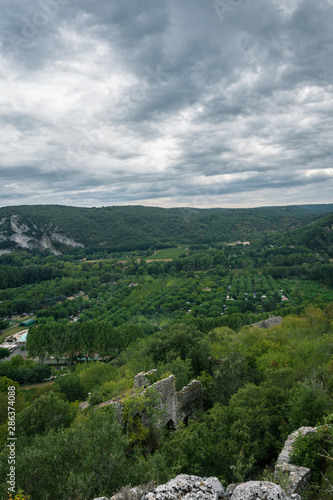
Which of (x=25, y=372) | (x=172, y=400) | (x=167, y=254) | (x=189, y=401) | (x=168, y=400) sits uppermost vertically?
(x=168, y=400)

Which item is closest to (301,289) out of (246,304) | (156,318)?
(246,304)

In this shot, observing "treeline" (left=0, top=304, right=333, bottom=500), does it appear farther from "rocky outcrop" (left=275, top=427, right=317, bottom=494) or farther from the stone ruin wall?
the stone ruin wall

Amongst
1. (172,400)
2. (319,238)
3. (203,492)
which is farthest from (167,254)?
(203,492)

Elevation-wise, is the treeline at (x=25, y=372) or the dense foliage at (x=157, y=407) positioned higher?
the dense foliage at (x=157, y=407)

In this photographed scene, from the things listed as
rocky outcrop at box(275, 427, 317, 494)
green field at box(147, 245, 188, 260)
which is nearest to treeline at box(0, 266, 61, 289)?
green field at box(147, 245, 188, 260)

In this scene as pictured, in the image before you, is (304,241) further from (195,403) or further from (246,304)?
(195,403)

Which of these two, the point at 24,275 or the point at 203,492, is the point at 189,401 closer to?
the point at 203,492

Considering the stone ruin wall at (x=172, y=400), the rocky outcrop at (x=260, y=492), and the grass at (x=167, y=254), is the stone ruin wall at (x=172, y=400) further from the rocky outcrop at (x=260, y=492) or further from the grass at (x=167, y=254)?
the grass at (x=167, y=254)

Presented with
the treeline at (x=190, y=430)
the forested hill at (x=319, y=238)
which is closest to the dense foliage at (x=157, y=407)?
the treeline at (x=190, y=430)
